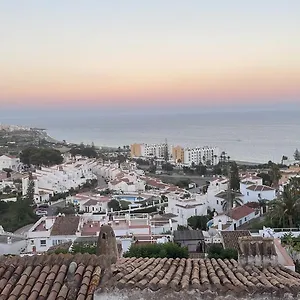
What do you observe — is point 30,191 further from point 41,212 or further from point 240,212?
point 240,212

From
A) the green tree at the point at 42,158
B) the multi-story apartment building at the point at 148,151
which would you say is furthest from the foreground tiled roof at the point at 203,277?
the multi-story apartment building at the point at 148,151

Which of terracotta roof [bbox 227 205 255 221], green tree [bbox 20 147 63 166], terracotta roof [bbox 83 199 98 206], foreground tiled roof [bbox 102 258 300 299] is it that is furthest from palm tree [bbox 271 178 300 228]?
green tree [bbox 20 147 63 166]

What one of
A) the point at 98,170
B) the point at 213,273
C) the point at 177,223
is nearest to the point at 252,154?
the point at 98,170

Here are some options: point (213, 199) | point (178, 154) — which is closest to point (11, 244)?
point (213, 199)

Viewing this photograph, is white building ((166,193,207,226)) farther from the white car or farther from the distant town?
the white car

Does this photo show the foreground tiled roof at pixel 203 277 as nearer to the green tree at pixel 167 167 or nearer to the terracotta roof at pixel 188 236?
the terracotta roof at pixel 188 236
